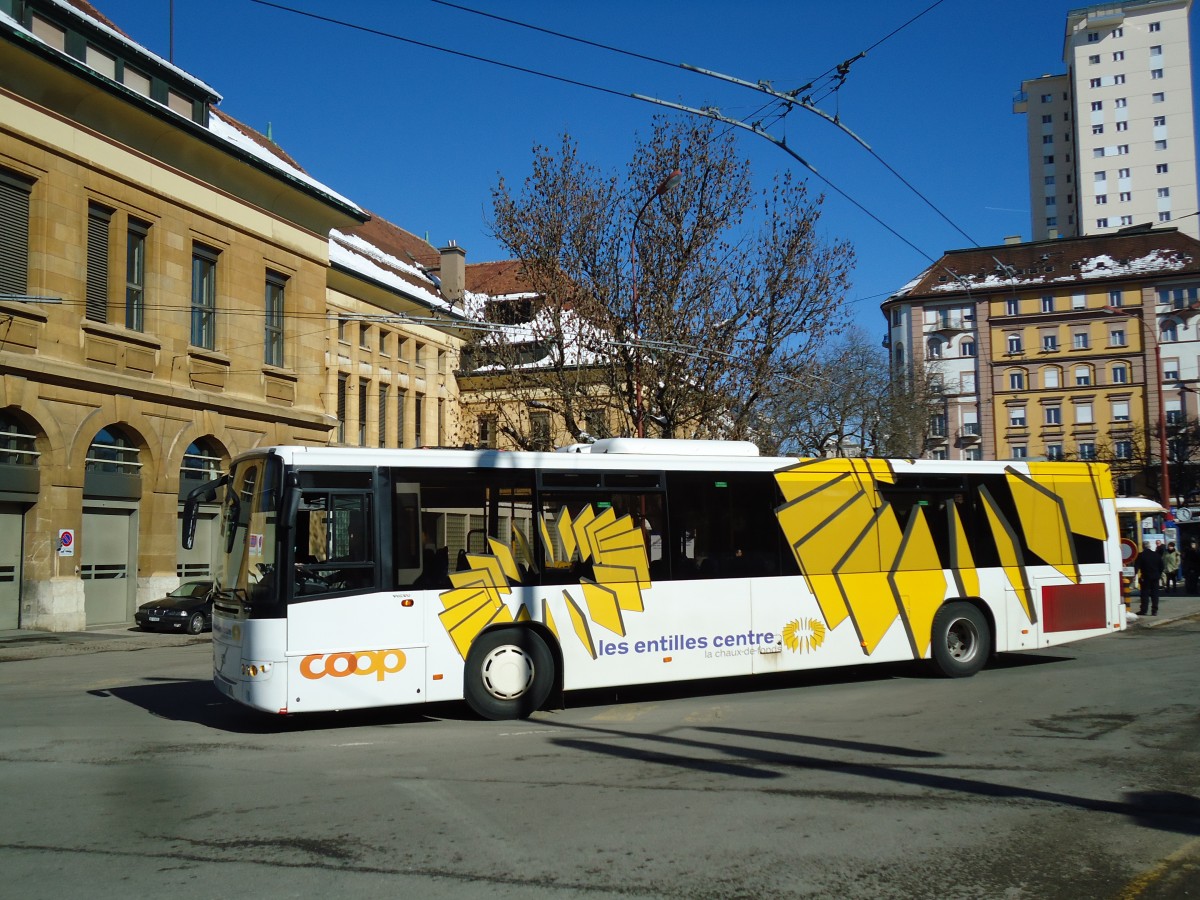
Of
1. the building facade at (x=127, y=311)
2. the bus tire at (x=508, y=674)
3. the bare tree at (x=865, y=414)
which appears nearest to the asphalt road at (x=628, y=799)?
the bus tire at (x=508, y=674)

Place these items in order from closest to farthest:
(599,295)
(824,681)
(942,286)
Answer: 1. (824,681)
2. (599,295)
3. (942,286)

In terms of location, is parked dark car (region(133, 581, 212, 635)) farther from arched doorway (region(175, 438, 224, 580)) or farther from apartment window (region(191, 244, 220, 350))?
apartment window (region(191, 244, 220, 350))

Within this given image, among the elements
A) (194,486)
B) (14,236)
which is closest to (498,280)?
(194,486)

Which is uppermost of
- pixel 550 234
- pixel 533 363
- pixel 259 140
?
pixel 259 140

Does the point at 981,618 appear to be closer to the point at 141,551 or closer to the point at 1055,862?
the point at 1055,862

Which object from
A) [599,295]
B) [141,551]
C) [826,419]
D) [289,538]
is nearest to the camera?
[289,538]

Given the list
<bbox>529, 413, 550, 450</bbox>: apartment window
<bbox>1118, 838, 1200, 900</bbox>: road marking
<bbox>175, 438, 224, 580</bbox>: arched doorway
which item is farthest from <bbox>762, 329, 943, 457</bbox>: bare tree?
<bbox>1118, 838, 1200, 900</bbox>: road marking

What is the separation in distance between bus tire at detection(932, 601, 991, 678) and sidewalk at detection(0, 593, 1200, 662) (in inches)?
294

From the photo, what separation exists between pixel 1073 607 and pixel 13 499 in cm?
2275

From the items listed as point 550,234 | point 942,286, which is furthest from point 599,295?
point 942,286

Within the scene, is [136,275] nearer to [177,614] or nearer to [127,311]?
[127,311]

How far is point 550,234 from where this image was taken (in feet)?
89.1

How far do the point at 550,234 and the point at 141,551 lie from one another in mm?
13911

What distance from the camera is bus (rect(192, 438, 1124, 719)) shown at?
34.3 feet
